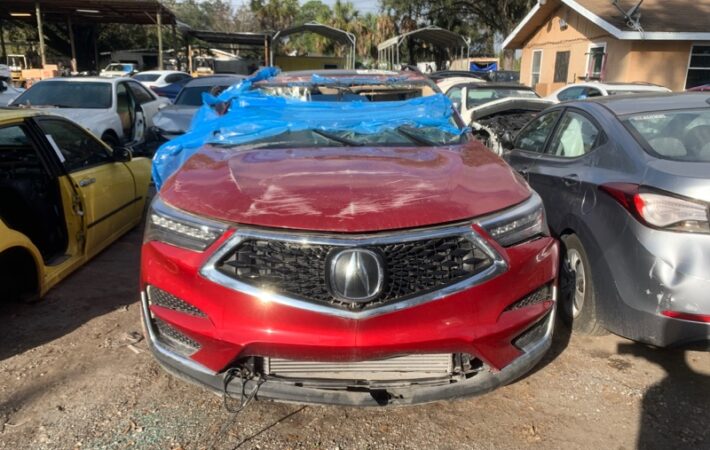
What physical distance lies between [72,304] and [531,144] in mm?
4002

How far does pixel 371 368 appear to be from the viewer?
2396mm

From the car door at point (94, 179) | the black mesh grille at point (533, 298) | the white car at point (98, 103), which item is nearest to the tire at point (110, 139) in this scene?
the white car at point (98, 103)

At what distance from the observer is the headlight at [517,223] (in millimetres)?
2459

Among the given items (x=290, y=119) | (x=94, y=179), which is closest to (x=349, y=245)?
(x=290, y=119)

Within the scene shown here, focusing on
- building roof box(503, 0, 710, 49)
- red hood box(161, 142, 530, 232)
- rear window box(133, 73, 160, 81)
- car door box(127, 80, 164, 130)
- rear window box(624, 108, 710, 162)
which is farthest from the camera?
rear window box(133, 73, 160, 81)

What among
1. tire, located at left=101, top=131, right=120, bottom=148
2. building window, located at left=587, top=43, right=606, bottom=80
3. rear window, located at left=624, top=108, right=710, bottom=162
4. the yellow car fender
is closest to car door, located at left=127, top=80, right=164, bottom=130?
tire, located at left=101, top=131, right=120, bottom=148

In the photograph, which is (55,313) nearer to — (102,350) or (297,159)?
(102,350)

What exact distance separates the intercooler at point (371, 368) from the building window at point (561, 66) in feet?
67.0

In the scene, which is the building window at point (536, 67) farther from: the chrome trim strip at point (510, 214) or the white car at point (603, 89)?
the chrome trim strip at point (510, 214)

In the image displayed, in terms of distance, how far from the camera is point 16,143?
4.91m

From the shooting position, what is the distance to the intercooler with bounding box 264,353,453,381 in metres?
2.39

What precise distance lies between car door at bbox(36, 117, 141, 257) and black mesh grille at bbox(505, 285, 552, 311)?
146 inches

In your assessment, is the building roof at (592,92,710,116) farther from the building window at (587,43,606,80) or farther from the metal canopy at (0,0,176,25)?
the metal canopy at (0,0,176,25)

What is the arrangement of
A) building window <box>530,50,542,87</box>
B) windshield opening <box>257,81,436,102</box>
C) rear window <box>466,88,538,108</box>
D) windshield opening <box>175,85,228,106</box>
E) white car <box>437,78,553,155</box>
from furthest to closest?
building window <box>530,50,542,87</box> → rear window <box>466,88,538,108</box> → windshield opening <box>175,85,228,106</box> → white car <box>437,78,553,155</box> → windshield opening <box>257,81,436,102</box>
